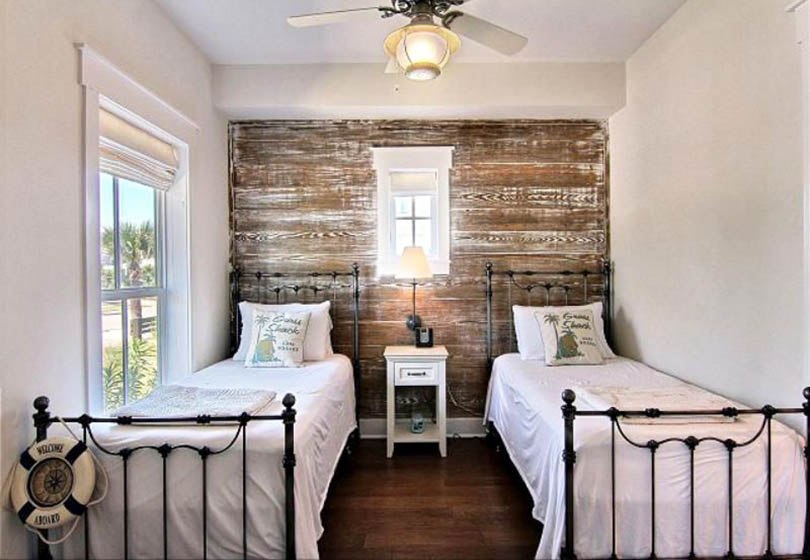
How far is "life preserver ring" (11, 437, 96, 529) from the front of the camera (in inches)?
64.3

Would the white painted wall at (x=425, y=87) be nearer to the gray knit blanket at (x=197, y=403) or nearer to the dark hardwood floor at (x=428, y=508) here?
the gray knit blanket at (x=197, y=403)

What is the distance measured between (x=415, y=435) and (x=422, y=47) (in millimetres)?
2548

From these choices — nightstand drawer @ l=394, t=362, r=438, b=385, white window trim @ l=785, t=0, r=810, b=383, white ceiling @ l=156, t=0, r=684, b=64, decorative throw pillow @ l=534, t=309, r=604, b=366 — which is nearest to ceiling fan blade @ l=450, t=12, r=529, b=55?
white ceiling @ l=156, t=0, r=684, b=64

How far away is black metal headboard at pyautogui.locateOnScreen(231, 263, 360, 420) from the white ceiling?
1.58 meters

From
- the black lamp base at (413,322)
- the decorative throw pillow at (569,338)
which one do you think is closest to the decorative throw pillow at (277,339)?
the black lamp base at (413,322)

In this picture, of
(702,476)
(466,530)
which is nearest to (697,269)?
(702,476)

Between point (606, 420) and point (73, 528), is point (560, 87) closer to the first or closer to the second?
point (606, 420)

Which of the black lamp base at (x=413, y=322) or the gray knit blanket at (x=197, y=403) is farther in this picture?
the black lamp base at (x=413, y=322)

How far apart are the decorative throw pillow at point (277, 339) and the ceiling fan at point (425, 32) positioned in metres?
1.86

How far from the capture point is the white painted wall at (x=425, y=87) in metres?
3.40

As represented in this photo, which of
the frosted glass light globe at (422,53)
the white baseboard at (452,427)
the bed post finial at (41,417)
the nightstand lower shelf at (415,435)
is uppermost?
the frosted glass light globe at (422,53)

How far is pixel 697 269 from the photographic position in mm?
2605

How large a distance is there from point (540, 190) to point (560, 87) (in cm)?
77

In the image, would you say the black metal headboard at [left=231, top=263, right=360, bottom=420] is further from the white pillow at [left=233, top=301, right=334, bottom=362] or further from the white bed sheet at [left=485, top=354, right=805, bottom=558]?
the white bed sheet at [left=485, top=354, right=805, bottom=558]
